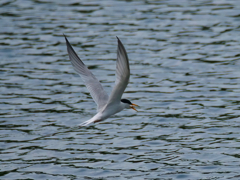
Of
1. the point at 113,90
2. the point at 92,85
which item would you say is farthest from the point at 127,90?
the point at 113,90

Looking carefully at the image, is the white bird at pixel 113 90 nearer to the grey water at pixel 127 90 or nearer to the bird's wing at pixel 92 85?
the bird's wing at pixel 92 85

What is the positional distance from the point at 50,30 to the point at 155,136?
925 cm

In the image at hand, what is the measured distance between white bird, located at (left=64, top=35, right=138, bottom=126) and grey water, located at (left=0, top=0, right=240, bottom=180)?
1102 millimetres

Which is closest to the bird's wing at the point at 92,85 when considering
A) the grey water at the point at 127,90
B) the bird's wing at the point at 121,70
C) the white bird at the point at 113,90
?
the white bird at the point at 113,90

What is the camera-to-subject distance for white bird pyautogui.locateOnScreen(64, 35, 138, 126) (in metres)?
9.12

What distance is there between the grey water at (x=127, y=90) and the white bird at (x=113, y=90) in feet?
3.62

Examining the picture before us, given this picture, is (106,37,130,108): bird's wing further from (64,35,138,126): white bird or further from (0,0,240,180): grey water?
(0,0,240,180): grey water

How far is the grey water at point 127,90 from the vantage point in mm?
11234

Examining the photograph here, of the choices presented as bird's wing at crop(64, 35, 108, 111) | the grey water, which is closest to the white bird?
bird's wing at crop(64, 35, 108, 111)

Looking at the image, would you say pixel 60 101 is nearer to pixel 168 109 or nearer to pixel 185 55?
pixel 168 109

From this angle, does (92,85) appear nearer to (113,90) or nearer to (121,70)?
(113,90)

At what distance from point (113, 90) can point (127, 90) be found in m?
5.46

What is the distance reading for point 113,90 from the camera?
9.86 metres

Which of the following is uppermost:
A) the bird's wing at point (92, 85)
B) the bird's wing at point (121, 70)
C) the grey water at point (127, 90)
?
the bird's wing at point (121, 70)
